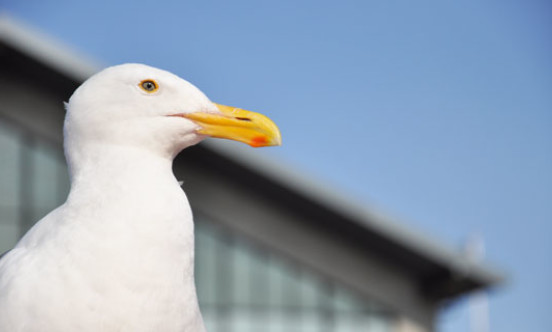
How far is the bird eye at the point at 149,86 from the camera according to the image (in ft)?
10.8

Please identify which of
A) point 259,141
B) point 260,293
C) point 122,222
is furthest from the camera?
point 260,293

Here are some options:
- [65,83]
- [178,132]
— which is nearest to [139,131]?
[178,132]

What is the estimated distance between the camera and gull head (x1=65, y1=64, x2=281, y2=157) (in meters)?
3.15

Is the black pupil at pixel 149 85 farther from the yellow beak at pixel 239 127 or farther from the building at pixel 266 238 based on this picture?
the building at pixel 266 238

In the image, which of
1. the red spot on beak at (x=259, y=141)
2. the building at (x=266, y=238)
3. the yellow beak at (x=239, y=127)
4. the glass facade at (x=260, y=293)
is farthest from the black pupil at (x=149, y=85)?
the glass facade at (x=260, y=293)

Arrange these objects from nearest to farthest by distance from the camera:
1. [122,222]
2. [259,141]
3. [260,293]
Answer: [122,222]
[259,141]
[260,293]

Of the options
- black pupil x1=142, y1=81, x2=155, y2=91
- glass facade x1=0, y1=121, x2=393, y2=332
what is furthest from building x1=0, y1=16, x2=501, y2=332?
black pupil x1=142, y1=81, x2=155, y2=91

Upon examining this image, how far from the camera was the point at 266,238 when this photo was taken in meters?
21.6

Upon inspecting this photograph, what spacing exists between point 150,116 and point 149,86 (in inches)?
5.5

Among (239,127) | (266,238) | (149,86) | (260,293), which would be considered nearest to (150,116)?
(149,86)

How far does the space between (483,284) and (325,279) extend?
12.7ft

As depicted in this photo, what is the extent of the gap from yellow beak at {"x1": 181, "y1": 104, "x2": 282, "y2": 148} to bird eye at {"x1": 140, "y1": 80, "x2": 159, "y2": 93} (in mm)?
151

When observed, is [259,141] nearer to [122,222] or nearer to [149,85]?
[149,85]

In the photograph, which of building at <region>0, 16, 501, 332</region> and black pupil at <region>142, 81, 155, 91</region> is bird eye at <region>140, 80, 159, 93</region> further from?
building at <region>0, 16, 501, 332</region>
